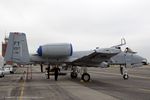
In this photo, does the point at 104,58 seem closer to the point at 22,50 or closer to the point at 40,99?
the point at 22,50

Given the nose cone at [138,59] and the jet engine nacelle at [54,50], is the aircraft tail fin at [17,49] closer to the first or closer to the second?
the jet engine nacelle at [54,50]

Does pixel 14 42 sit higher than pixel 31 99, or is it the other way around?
pixel 14 42

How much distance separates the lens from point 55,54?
28.8 m

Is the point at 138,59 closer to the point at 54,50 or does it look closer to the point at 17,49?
the point at 54,50

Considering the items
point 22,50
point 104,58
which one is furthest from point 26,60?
point 104,58

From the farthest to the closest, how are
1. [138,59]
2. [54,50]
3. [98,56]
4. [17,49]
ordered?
[138,59], [17,49], [54,50], [98,56]

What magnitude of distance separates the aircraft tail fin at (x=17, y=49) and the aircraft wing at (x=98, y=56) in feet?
14.4

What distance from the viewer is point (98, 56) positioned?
92.5ft

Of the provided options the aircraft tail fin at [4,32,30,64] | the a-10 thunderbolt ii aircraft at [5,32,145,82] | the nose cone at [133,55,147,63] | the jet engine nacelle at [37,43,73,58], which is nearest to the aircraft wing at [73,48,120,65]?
the a-10 thunderbolt ii aircraft at [5,32,145,82]

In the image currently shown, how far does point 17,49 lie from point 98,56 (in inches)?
268

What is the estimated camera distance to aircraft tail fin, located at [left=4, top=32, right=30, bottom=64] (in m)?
29.0

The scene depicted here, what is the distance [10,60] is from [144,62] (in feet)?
42.5

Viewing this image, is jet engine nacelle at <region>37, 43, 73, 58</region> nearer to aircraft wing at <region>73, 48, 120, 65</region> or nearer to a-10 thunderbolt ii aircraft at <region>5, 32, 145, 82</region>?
a-10 thunderbolt ii aircraft at <region>5, 32, 145, 82</region>

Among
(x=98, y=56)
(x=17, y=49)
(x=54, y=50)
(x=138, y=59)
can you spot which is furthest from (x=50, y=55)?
(x=138, y=59)
